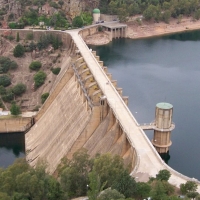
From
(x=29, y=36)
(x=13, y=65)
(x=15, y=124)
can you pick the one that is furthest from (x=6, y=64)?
(x=15, y=124)

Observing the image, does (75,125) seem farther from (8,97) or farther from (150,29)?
(150,29)

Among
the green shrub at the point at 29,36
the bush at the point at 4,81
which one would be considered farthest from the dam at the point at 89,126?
the green shrub at the point at 29,36

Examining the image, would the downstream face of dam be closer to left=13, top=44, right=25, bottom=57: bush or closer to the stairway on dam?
the stairway on dam

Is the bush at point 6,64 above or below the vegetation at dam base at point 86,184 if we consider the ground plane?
above

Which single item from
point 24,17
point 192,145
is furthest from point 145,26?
point 192,145

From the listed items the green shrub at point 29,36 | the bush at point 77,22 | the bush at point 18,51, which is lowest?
the bush at point 18,51

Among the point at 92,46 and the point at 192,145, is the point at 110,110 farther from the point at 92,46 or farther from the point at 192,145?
the point at 92,46

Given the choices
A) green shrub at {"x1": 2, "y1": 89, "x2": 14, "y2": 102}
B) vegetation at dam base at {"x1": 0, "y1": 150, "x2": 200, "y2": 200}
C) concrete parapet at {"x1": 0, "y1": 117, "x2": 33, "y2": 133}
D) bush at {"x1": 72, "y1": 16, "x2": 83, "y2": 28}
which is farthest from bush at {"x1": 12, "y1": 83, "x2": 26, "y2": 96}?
vegetation at dam base at {"x1": 0, "y1": 150, "x2": 200, "y2": 200}

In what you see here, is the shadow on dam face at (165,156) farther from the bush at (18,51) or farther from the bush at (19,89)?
the bush at (18,51)
